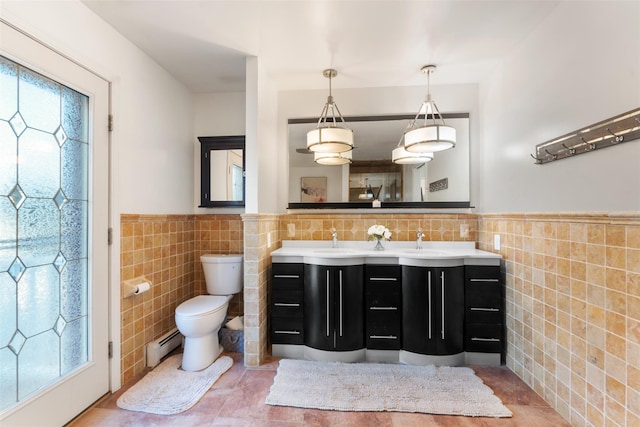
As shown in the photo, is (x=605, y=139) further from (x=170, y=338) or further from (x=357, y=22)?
(x=170, y=338)

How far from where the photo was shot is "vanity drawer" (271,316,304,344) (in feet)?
7.44

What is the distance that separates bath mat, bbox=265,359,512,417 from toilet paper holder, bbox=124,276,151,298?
→ 1.17 metres

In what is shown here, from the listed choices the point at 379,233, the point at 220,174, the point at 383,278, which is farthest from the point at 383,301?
the point at 220,174

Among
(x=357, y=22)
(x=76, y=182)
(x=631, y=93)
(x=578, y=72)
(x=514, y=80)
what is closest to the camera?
(x=631, y=93)

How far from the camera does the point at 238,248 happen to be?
9.09ft

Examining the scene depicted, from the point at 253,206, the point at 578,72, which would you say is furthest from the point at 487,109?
the point at 253,206

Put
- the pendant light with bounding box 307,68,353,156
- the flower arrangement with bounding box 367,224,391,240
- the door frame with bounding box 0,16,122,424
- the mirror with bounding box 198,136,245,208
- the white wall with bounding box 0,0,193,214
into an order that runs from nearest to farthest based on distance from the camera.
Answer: the white wall with bounding box 0,0,193,214
the door frame with bounding box 0,16,122,424
the pendant light with bounding box 307,68,353,156
the flower arrangement with bounding box 367,224,391,240
the mirror with bounding box 198,136,245,208

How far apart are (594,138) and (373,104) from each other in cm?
174

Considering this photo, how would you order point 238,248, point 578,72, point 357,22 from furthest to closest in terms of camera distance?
point 238,248, point 357,22, point 578,72

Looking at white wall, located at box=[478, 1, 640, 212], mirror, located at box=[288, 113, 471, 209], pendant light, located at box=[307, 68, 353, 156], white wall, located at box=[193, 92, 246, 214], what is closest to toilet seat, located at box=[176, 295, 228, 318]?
white wall, located at box=[193, 92, 246, 214]

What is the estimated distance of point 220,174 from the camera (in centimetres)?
277

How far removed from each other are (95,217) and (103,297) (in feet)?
1.74

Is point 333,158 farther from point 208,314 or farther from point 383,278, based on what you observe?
point 208,314

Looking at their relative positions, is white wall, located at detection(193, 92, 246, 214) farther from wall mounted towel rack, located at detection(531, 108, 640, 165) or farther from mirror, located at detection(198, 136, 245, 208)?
wall mounted towel rack, located at detection(531, 108, 640, 165)
